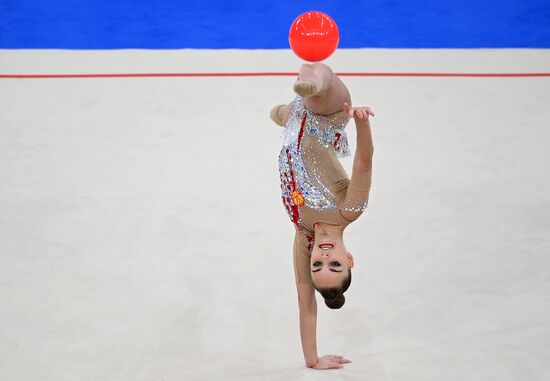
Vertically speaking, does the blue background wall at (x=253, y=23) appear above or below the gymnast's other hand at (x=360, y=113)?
above

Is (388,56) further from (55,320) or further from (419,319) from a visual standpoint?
(55,320)

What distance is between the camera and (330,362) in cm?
372

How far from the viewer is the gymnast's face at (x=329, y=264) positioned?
10.8ft

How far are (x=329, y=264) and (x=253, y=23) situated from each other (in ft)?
14.6

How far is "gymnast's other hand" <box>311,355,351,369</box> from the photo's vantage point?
12.2 ft

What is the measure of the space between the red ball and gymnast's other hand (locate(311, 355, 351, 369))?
1.35m

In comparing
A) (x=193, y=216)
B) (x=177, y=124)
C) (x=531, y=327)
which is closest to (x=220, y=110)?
(x=177, y=124)

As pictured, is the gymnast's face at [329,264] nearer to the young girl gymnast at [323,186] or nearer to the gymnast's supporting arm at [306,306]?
the young girl gymnast at [323,186]

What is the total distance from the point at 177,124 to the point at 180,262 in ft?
5.46

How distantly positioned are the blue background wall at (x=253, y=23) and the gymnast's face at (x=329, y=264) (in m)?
3.88

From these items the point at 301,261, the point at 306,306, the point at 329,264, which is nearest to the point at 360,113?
the point at 329,264

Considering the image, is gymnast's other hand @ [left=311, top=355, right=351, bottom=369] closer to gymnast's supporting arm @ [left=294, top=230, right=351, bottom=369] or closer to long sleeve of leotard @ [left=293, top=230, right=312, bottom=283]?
gymnast's supporting arm @ [left=294, top=230, right=351, bottom=369]

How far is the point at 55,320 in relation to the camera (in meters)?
4.01

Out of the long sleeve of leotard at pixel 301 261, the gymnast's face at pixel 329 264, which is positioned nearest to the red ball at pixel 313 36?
the gymnast's face at pixel 329 264
